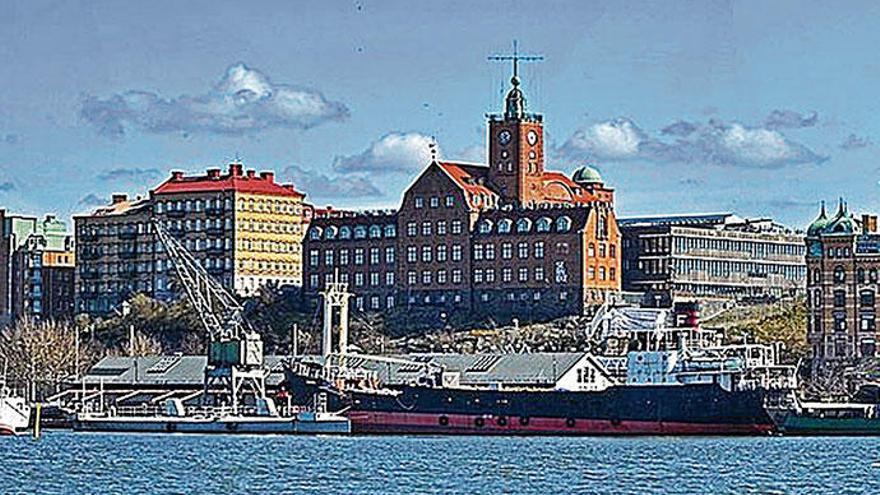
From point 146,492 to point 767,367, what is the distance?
50945 millimetres

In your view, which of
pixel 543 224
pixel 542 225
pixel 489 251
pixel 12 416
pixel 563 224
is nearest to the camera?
pixel 12 416

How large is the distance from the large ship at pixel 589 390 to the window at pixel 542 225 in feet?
133

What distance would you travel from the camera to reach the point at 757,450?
108062 mm

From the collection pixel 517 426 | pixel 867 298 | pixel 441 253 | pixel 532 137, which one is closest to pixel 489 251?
pixel 441 253

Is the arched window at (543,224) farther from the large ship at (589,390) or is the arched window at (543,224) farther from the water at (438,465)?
the water at (438,465)

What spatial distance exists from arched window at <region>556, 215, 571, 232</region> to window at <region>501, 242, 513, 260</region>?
3809mm

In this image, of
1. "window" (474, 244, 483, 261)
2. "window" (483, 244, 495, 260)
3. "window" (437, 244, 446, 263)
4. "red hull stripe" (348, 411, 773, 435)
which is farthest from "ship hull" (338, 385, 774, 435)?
"window" (437, 244, 446, 263)

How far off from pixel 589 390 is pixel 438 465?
33600 millimetres

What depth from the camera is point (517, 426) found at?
417ft

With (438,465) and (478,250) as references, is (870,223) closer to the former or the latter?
(478,250)

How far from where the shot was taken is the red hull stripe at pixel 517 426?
403 ft

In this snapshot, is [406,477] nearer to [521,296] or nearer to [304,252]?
[521,296]

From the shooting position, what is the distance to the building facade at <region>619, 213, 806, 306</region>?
186 meters

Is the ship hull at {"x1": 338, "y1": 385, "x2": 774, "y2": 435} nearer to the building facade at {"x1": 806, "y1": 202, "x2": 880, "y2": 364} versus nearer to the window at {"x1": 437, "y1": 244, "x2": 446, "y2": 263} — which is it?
the building facade at {"x1": 806, "y1": 202, "x2": 880, "y2": 364}
